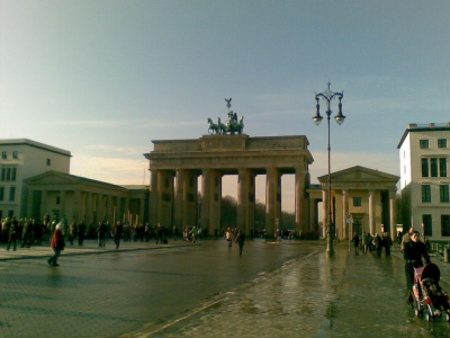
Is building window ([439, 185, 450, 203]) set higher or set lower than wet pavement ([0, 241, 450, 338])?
higher

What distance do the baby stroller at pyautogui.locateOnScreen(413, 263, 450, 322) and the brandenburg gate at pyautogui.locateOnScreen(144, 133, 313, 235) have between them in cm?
6284

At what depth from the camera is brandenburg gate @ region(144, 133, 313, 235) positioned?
3024 inches

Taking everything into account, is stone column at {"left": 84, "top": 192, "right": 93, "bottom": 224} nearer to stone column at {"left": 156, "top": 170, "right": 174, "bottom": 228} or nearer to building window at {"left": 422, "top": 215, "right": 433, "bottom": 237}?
stone column at {"left": 156, "top": 170, "right": 174, "bottom": 228}

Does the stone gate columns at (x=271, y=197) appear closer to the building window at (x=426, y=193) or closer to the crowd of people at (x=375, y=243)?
the building window at (x=426, y=193)

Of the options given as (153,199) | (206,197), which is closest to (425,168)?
(206,197)

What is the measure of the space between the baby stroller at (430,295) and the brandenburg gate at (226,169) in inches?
2474

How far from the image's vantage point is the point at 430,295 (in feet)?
29.7

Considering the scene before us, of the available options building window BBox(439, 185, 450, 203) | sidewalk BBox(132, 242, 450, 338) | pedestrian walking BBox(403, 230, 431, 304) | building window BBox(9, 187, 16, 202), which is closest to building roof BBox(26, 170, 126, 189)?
building window BBox(9, 187, 16, 202)

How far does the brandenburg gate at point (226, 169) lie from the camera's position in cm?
7681

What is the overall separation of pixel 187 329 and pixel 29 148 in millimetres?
85351

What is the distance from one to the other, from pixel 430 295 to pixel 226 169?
72787mm

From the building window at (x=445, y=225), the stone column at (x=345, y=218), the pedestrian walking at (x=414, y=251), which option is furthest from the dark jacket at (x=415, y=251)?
the building window at (x=445, y=225)

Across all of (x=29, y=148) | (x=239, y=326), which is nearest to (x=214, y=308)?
(x=239, y=326)

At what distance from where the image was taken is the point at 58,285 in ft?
45.0
